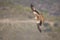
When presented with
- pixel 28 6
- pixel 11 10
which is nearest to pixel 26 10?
pixel 28 6

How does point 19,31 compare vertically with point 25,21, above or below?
below

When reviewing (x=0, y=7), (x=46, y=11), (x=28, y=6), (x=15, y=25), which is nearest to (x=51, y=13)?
(x=46, y=11)

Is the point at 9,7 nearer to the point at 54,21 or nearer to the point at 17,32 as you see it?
the point at 17,32

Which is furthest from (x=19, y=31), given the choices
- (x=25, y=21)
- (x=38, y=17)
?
(x=38, y=17)

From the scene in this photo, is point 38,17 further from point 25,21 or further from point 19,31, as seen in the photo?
point 19,31

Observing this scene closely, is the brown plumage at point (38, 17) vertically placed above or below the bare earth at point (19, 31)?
above

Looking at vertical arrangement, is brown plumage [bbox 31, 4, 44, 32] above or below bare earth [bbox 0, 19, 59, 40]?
above

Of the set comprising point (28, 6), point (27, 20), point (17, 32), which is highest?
point (28, 6)

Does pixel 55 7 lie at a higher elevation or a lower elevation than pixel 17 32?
higher
